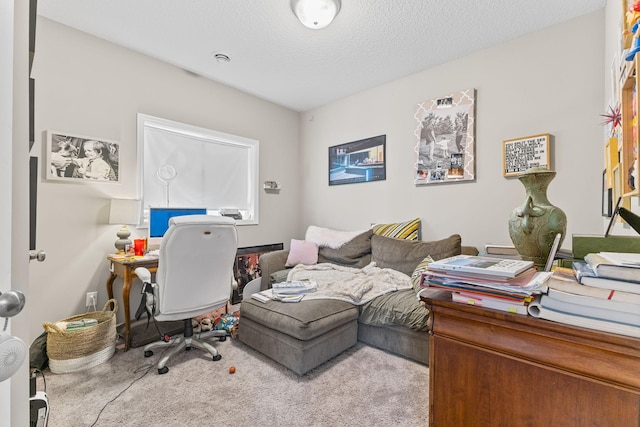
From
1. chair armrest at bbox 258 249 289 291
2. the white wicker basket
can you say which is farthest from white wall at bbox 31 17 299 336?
chair armrest at bbox 258 249 289 291

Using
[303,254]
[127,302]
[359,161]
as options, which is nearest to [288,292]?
[303,254]

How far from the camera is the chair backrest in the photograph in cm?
190

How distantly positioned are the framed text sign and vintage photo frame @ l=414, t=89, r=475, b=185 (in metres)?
0.29

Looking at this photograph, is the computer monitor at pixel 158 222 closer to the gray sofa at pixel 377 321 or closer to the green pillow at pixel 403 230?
the gray sofa at pixel 377 321

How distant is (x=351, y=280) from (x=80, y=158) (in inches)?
105

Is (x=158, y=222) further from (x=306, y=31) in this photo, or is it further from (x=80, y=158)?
(x=306, y=31)

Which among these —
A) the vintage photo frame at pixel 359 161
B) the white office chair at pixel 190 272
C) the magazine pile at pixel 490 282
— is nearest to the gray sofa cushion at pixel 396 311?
the white office chair at pixel 190 272

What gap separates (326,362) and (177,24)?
9.80 ft

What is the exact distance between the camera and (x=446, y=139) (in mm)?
2953

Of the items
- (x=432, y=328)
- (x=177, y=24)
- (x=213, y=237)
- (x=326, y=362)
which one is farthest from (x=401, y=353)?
(x=177, y=24)

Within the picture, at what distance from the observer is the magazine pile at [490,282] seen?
2.27ft

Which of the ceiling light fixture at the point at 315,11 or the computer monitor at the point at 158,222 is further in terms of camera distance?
the computer monitor at the point at 158,222

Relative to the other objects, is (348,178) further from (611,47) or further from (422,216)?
(611,47)

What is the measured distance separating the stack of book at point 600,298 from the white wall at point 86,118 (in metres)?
3.17
